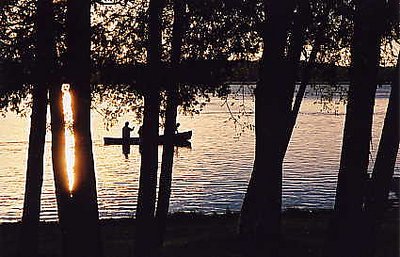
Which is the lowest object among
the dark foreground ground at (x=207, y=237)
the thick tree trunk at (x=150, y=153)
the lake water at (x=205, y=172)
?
the lake water at (x=205, y=172)

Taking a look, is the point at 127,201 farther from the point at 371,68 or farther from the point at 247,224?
the point at 371,68

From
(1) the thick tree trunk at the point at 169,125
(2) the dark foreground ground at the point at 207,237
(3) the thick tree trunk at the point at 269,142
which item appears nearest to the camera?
(1) the thick tree trunk at the point at 169,125

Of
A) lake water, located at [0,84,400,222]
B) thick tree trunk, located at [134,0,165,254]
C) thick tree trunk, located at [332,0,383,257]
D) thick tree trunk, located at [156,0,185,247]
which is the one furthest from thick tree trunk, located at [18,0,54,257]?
lake water, located at [0,84,400,222]

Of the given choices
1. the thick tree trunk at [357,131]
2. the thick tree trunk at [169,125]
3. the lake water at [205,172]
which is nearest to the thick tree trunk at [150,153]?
the thick tree trunk at [169,125]

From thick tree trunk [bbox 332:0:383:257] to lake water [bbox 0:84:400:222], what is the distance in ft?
18.0

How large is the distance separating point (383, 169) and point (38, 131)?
19.5ft

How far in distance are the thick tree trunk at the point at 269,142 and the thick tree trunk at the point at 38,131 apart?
3368 millimetres

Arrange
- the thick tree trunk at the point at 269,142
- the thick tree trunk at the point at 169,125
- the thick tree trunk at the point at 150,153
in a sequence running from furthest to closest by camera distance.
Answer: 1. the thick tree trunk at the point at 269,142
2. the thick tree trunk at the point at 169,125
3. the thick tree trunk at the point at 150,153

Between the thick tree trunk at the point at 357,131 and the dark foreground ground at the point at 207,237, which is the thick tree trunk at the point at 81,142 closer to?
the dark foreground ground at the point at 207,237

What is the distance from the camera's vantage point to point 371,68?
36.3 feet

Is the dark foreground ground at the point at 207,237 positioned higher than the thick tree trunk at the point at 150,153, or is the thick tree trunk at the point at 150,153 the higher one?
the thick tree trunk at the point at 150,153

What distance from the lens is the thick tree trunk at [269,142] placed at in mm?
13453

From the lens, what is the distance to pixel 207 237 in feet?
50.0

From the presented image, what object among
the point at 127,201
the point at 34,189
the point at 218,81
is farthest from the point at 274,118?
the point at 127,201
